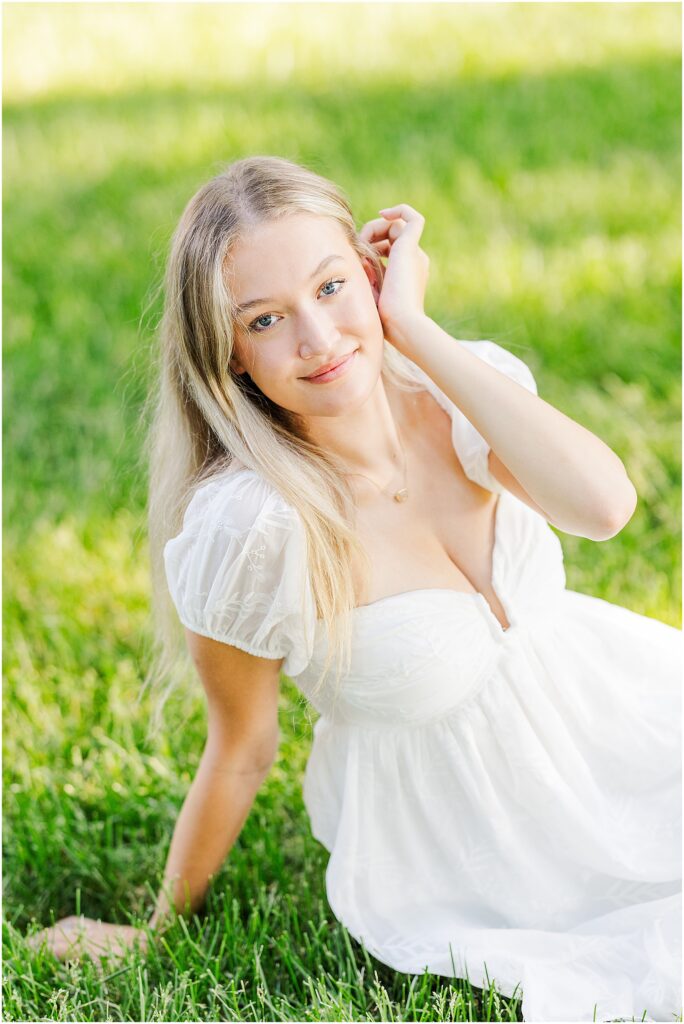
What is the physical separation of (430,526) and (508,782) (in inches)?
20.7

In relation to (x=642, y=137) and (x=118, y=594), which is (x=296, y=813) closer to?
(x=118, y=594)

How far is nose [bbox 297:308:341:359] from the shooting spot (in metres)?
1.94

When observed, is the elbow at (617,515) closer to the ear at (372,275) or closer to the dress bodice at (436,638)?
the dress bodice at (436,638)

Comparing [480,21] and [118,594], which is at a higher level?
[480,21]

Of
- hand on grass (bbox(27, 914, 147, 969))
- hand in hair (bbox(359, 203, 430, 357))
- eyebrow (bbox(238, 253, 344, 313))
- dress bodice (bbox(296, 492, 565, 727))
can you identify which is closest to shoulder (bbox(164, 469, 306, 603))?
dress bodice (bbox(296, 492, 565, 727))

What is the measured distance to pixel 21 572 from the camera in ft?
12.0

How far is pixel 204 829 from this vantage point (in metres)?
2.40

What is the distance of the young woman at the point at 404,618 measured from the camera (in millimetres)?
1986

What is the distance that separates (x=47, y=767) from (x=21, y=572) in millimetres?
881

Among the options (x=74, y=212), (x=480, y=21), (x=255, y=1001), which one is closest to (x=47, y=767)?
(x=255, y=1001)

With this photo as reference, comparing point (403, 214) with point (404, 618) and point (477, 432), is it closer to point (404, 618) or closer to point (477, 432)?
point (477, 432)

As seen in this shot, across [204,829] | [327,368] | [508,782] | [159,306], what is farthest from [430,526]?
[159,306]

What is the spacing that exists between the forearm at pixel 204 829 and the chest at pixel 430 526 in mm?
522

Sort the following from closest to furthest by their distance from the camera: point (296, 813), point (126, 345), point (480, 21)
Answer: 1. point (296, 813)
2. point (126, 345)
3. point (480, 21)
